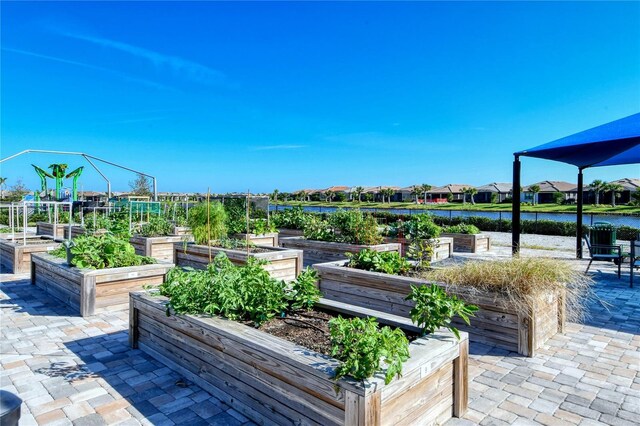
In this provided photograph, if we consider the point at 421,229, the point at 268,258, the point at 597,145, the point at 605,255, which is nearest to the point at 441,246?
the point at 421,229

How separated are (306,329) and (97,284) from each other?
3185 mm

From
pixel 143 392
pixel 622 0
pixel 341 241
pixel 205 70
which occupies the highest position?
pixel 205 70

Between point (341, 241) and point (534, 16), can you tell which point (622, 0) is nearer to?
point (534, 16)

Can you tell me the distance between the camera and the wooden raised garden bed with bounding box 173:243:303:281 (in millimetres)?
5883

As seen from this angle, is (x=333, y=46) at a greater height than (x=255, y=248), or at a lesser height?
greater

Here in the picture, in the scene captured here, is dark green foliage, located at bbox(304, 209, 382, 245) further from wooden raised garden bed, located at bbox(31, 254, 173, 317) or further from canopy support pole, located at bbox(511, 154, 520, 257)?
wooden raised garden bed, located at bbox(31, 254, 173, 317)

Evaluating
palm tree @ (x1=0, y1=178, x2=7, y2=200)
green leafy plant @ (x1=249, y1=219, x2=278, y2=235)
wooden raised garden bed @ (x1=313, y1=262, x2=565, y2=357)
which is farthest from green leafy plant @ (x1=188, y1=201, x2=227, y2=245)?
palm tree @ (x1=0, y1=178, x2=7, y2=200)

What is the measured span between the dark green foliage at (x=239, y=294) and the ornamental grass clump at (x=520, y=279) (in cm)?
148

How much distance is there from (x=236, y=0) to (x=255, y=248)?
5833 mm

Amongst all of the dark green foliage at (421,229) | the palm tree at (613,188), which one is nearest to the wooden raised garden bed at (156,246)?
the dark green foliage at (421,229)

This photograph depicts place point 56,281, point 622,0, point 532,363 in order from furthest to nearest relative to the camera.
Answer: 1. point 622,0
2. point 56,281
3. point 532,363

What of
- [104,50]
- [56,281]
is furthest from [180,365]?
[104,50]

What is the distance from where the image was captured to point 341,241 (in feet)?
26.6

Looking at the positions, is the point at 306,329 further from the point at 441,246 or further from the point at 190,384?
the point at 441,246
